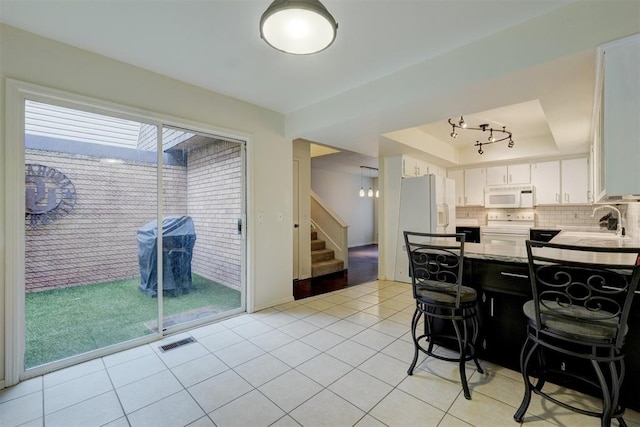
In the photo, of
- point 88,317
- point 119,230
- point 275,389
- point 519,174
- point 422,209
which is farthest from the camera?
point 519,174

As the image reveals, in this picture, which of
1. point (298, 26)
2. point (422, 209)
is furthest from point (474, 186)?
point (298, 26)

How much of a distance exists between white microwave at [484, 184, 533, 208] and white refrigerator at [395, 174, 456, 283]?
112cm

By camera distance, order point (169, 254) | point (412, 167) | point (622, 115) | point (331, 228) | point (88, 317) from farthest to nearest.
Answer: point (331, 228)
point (412, 167)
point (169, 254)
point (88, 317)
point (622, 115)

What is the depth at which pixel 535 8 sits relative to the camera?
1883 millimetres

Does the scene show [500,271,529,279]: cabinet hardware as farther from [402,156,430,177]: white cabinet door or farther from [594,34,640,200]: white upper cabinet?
[402,156,430,177]: white cabinet door

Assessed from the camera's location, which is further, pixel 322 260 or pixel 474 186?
pixel 322 260

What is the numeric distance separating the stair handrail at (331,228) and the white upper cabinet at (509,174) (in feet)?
10.3

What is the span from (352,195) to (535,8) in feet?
26.9

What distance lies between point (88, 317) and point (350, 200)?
8160mm

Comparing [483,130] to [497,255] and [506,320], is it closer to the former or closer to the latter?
[497,255]

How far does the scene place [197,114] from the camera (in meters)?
3.08

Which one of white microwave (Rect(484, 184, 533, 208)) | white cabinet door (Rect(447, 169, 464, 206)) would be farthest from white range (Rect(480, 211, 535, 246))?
white cabinet door (Rect(447, 169, 464, 206))

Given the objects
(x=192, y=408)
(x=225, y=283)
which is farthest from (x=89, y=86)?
(x=192, y=408)

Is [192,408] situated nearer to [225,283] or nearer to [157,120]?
[225,283]
